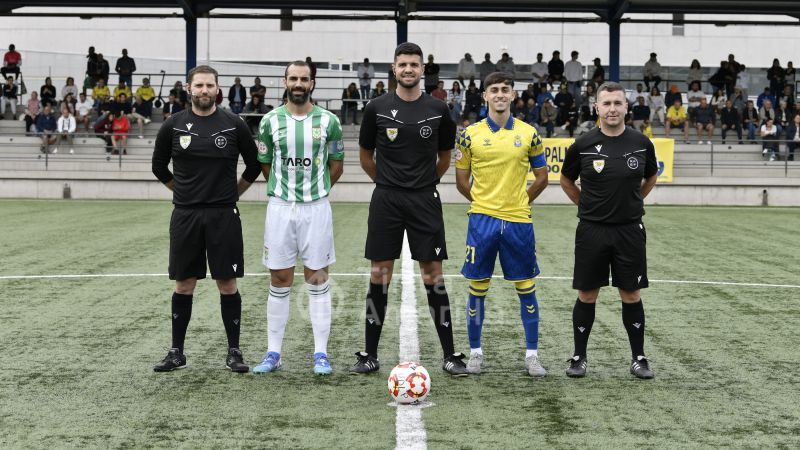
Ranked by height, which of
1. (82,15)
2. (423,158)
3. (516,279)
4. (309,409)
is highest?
(82,15)

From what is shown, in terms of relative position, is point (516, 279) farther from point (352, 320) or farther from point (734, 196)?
point (734, 196)

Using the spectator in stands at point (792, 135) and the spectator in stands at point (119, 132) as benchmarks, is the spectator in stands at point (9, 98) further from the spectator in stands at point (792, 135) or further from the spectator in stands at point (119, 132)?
the spectator in stands at point (792, 135)

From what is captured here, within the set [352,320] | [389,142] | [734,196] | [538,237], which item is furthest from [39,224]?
[734,196]

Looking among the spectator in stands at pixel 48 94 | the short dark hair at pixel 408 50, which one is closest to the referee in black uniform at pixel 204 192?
the short dark hair at pixel 408 50

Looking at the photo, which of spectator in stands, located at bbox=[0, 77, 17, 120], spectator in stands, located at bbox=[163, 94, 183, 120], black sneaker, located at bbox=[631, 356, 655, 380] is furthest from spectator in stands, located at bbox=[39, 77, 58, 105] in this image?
black sneaker, located at bbox=[631, 356, 655, 380]

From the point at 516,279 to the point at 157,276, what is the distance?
18.1 feet

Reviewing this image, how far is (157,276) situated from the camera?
1044 cm

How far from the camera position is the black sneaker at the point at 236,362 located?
5.93 m

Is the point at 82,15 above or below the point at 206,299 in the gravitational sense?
above

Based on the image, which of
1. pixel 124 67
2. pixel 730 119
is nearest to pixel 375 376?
pixel 730 119

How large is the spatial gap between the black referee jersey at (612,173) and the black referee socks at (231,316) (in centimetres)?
232

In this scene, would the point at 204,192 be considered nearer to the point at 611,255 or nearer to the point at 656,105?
the point at 611,255

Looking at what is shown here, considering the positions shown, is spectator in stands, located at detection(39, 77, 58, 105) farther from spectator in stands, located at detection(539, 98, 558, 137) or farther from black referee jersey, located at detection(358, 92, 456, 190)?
black referee jersey, located at detection(358, 92, 456, 190)

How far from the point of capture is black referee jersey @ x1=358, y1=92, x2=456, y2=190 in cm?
595
